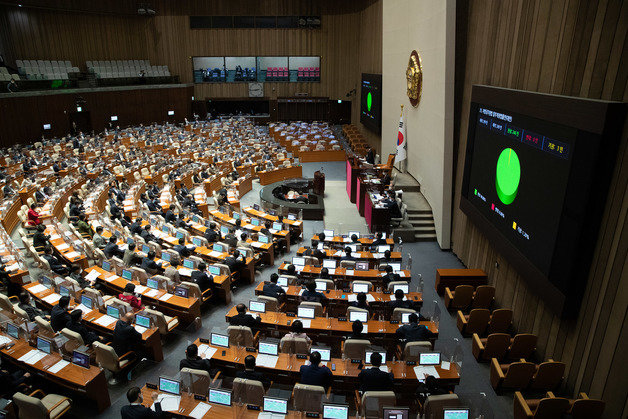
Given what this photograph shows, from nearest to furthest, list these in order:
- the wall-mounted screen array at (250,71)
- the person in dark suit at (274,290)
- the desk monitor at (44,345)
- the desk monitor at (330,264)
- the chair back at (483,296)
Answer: the desk monitor at (44,345), the person in dark suit at (274,290), the chair back at (483,296), the desk monitor at (330,264), the wall-mounted screen array at (250,71)

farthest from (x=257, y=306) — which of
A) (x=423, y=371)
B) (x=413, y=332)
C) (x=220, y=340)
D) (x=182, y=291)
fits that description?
(x=423, y=371)

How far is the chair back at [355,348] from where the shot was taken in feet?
22.8

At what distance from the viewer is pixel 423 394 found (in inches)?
245

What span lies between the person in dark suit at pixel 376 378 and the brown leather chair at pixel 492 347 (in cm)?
263

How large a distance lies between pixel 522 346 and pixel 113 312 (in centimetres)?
792

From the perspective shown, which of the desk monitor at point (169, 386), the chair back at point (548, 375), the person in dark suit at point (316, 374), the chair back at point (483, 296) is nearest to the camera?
the desk monitor at point (169, 386)

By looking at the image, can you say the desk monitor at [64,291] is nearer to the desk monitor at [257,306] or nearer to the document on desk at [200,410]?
the desk monitor at [257,306]

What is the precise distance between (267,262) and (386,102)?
12.9 m

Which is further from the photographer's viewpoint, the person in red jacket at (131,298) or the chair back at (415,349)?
the person in red jacket at (131,298)

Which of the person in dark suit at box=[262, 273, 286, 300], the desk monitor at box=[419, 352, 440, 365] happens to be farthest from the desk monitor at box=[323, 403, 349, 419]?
the person in dark suit at box=[262, 273, 286, 300]

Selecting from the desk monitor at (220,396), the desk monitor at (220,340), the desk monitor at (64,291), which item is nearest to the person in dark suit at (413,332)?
the desk monitor at (220,340)

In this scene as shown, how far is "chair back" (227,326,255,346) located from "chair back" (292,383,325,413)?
5.87 feet

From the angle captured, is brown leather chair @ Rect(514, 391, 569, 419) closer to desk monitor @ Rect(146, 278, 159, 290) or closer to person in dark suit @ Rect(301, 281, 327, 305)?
person in dark suit @ Rect(301, 281, 327, 305)

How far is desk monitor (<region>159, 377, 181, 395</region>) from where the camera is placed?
621 cm
